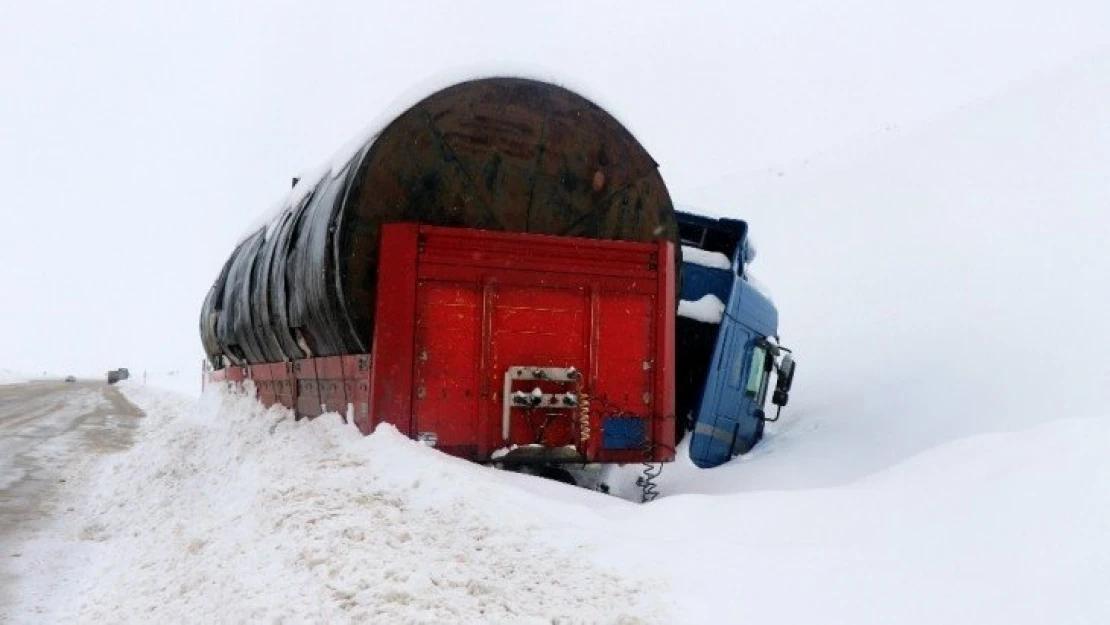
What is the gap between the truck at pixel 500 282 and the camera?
248 inches

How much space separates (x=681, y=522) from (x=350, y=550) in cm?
171

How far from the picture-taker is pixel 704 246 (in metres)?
9.77

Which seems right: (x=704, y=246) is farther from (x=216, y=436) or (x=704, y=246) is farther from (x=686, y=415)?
(x=216, y=436)

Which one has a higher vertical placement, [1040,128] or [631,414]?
[1040,128]

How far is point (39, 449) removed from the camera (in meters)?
13.3

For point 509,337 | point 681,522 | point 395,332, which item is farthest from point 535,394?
point 681,522

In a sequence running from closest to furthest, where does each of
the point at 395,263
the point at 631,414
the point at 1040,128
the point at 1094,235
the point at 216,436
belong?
the point at 395,263 < the point at 631,414 < the point at 216,436 < the point at 1094,235 < the point at 1040,128

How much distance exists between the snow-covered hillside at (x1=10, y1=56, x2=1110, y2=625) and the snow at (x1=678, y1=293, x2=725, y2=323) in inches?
58.9

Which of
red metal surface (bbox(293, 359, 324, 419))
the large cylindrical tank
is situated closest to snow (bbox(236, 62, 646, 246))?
the large cylindrical tank

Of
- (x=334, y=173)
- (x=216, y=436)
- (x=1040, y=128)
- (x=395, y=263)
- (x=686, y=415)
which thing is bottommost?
(x=216, y=436)

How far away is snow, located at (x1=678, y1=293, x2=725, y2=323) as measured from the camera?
28.7ft

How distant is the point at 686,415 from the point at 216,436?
5.75 meters

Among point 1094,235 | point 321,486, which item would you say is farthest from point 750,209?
point 321,486

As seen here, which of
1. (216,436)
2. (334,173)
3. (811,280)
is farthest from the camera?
(811,280)
